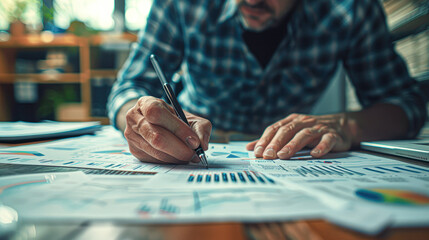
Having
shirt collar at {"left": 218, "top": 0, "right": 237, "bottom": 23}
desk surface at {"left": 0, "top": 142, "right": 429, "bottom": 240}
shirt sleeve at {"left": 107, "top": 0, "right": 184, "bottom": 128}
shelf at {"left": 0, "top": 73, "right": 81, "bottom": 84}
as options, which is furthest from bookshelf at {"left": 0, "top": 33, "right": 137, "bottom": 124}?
desk surface at {"left": 0, "top": 142, "right": 429, "bottom": 240}

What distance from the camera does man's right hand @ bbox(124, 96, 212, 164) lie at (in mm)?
344

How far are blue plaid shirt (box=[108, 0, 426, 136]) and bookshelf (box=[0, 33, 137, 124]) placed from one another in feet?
5.78

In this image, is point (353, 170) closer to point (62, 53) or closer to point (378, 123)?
point (378, 123)

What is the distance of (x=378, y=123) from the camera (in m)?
0.55

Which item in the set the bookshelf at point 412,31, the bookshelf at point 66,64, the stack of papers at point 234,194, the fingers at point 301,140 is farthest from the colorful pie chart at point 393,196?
the bookshelf at point 66,64

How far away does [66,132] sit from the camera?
601mm

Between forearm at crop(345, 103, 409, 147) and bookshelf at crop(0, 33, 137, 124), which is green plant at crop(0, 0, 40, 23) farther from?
forearm at crop(345, 103, 409, 147)

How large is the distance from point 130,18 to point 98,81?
2.37 feet

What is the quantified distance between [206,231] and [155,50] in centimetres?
69

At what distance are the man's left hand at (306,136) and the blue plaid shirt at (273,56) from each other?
30 centimetres

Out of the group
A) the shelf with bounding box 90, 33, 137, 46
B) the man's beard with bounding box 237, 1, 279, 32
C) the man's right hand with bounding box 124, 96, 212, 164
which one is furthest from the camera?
the shelf with bounding box 90, 33, 137, 46

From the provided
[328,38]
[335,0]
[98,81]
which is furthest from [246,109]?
[98,81]

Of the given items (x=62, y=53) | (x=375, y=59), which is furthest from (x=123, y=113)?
(x=62, y=53)

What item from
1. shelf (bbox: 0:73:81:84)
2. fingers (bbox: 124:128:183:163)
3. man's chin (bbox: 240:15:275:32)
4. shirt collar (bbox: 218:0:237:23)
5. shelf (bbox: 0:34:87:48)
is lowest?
fingers (bbox: 124:128:183:163)
